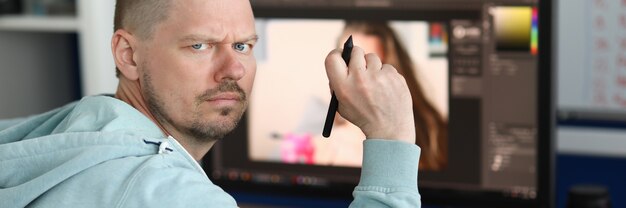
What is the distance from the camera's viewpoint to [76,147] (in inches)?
42.4

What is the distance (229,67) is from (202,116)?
6 centimetres

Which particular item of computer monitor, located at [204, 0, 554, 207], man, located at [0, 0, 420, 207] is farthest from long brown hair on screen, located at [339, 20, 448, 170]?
man, located at [0, 0, 420, 207]

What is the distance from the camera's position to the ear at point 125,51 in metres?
1.21

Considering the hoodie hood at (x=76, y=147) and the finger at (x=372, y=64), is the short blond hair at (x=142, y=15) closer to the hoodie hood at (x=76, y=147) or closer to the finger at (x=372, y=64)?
the hoodie hood at (x=76, y=147)

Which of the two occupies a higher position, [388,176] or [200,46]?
[200,46]

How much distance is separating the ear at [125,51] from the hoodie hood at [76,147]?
5 centimetres

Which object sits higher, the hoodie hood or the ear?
the ear

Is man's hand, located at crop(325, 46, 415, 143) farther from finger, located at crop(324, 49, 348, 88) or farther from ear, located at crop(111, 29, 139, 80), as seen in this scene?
ear, located at crop(111, 29, 139, 80)

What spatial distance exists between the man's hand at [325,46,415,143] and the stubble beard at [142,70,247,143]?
0.12 metres

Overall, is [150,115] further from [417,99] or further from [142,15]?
[417,99]

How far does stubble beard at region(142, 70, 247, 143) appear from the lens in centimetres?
117

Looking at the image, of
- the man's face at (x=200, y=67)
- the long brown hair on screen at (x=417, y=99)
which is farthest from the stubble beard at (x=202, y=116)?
the long brown hair on screen at (x=417, y=99)

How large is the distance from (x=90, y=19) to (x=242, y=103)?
0.94 meters

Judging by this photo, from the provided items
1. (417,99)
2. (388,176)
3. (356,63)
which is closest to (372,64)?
(356,63)
